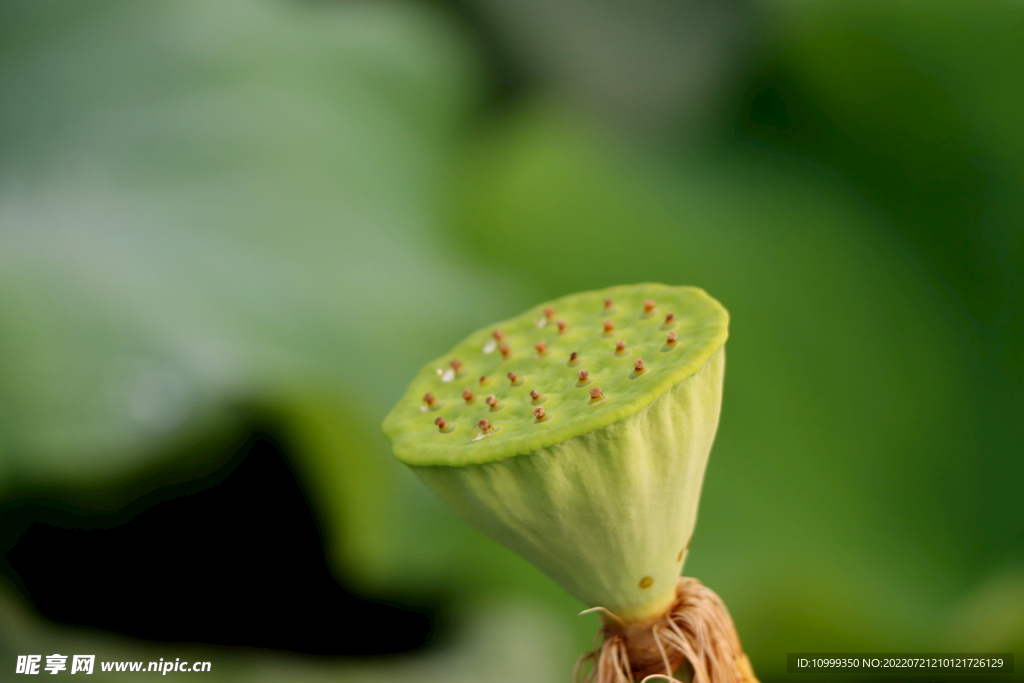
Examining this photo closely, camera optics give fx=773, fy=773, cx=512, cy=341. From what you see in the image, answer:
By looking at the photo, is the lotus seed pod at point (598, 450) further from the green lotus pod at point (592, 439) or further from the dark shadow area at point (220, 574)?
the dark shadow area at point (220, 574)

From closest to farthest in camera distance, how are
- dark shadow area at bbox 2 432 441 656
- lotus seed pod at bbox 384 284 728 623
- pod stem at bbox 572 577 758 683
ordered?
lotus seed pod at bbox 384 284 728 623 → pod stem at bbox 572 577 758 683 → dark shadow area at bbox 2 432 441 656

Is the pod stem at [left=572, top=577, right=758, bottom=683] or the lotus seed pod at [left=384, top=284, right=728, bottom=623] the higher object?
the lotus seed pod at [left=384, top=284, right=728, bottom=623]

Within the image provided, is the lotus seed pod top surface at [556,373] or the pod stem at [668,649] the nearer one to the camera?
the lotus seed pod top surface at [556,373]

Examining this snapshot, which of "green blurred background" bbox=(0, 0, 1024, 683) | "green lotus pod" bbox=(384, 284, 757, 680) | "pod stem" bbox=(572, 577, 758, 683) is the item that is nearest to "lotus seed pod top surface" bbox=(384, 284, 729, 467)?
"green lotus pod" bbox=(384, 284, 757, 680)

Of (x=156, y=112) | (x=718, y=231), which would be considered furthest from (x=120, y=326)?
(x=718, y=231)

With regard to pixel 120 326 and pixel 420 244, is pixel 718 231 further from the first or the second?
pixel 120 326

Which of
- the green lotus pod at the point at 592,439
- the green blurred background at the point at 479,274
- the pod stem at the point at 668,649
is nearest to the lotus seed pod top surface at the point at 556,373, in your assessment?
the green lotus pod at the point at 592,439

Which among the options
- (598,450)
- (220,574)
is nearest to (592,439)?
(598,450)

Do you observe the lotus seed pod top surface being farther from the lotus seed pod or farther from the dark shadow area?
the dark shadow area
